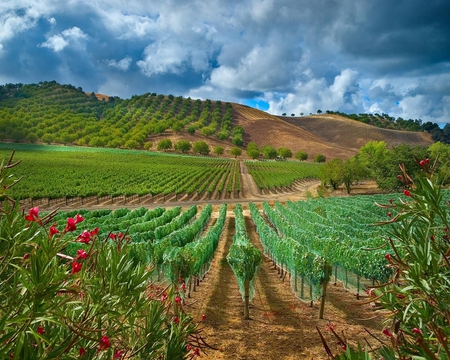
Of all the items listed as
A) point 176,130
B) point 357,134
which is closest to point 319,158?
point 357,134

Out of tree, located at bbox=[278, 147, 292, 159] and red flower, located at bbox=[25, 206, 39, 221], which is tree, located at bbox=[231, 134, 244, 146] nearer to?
tree, located at bbox=[278, 147, 292, 159]

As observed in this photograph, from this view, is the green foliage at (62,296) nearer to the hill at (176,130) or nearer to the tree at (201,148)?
the tree at (201,148)

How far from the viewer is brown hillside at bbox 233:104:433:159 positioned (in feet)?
472

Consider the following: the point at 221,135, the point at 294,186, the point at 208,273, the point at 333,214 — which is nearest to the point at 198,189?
the point at 294,186

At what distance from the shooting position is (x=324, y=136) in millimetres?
169375

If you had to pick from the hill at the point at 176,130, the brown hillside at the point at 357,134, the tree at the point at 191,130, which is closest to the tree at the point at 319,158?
the hill at the point at 176,130

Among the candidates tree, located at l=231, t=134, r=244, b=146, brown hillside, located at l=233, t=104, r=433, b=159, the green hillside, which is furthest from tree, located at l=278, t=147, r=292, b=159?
the green hillside

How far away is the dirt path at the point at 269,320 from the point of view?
10570 millimetres

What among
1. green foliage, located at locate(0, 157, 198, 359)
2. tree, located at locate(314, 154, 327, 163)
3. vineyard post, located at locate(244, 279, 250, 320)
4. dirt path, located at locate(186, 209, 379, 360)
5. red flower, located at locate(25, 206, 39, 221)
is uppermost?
tree, located at locate(314, 154, 327, 163)

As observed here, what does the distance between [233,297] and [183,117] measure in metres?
181

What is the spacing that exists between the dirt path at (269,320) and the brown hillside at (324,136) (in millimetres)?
121162

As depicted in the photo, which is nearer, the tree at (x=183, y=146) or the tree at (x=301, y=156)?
the tree at (x=301, y=156)

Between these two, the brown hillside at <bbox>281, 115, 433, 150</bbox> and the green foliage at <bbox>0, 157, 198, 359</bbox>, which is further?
the brown hillside at <bbox>281, 115, 433, 150</bbox>

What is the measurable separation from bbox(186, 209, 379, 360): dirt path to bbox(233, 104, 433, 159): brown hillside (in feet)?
398
